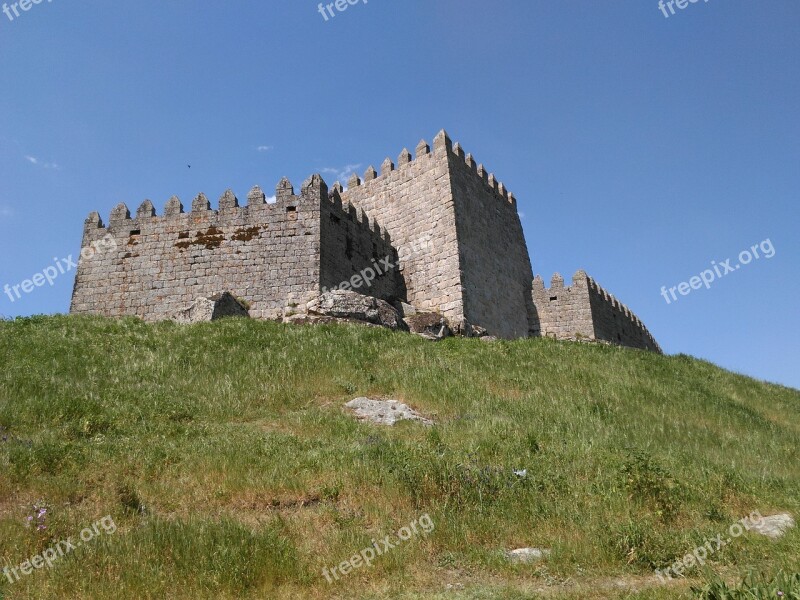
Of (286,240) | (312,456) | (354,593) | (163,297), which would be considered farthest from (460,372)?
(163,297)

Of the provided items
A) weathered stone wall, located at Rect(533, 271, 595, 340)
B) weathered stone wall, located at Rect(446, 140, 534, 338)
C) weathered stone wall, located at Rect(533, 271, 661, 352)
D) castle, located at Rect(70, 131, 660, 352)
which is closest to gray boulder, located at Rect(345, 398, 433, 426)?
castle, located at Rect(70, 131, 660, 352)

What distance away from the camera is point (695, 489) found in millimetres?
7379

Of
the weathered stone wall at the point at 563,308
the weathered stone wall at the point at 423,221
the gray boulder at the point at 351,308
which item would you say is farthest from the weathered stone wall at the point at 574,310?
the gray boulder at the point at 351,308

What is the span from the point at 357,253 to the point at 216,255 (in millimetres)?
5127

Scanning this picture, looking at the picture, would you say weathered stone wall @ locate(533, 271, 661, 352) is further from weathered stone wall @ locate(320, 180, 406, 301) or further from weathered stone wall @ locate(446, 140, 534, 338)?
weathered stone wall @ locate(320, 180, 406, 301)

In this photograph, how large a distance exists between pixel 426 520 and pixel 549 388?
6.51 m

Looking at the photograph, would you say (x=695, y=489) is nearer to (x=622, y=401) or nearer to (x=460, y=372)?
(x=622, y=401)

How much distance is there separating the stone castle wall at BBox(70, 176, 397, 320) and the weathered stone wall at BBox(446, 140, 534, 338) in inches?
203

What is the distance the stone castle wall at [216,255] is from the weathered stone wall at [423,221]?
350cm

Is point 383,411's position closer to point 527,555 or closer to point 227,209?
point 527,555

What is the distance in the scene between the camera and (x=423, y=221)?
2355 cm

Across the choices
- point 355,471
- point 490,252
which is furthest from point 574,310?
point 355,471

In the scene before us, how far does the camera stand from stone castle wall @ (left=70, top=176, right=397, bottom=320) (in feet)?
63.1

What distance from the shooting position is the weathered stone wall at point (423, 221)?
864 inches
